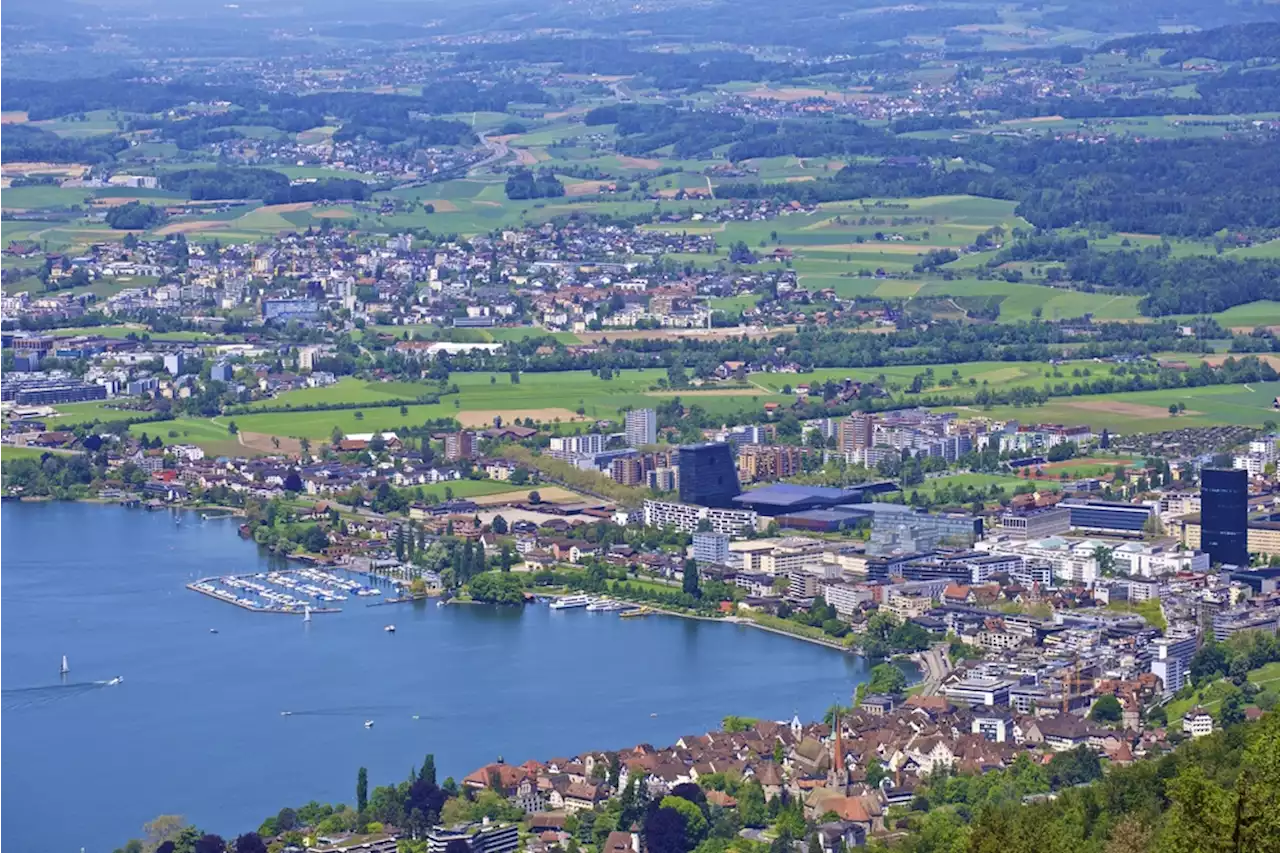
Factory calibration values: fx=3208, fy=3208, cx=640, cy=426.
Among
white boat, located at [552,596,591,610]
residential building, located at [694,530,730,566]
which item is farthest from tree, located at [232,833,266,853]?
residential building, located at [694,530,730,566]

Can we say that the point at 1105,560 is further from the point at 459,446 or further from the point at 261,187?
the point at 261,187

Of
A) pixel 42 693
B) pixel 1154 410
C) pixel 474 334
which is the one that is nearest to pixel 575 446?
pixel 1154 410

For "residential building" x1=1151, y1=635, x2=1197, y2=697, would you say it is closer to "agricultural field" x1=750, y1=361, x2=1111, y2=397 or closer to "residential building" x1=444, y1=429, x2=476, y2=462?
"residential building" x1=444, y1=429, x2=476, y2=462

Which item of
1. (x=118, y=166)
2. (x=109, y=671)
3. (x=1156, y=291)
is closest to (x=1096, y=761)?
(x=109, y=671)

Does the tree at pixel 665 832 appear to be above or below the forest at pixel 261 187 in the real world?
below

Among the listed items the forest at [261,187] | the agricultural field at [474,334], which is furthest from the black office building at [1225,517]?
the forest at [261,187]

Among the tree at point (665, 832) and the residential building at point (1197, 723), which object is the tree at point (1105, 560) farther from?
the tree at point (665, 832)
